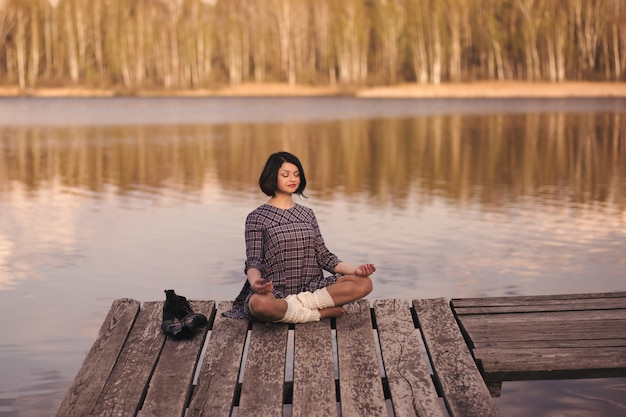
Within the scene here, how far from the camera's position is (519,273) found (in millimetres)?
8742

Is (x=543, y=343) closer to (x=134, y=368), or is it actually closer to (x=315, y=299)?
(x=315, y=299)

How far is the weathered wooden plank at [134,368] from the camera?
173 inches

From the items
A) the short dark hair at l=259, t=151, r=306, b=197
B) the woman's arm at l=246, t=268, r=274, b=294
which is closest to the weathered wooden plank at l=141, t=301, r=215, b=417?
the woman's arm at l=246, t=268, r=274, b=294

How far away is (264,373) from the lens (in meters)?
4.80

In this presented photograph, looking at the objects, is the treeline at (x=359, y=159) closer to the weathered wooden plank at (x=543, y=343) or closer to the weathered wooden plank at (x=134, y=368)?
the weathered wooden plank at (x=543, y=343)

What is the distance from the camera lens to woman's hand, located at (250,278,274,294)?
17.4 ft

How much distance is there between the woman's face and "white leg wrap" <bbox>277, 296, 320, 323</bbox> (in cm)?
66

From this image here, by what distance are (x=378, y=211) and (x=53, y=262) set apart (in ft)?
15.4

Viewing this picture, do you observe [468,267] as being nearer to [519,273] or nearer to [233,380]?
[519,273]

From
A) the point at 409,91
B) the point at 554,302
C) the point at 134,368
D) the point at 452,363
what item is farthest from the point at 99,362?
the point at 409,91

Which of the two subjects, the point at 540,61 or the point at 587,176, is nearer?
the point at 587,176

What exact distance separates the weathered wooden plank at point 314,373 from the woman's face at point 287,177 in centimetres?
83

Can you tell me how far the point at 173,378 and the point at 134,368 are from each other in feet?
0.89

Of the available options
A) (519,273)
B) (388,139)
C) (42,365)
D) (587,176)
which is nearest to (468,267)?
(519,273)
